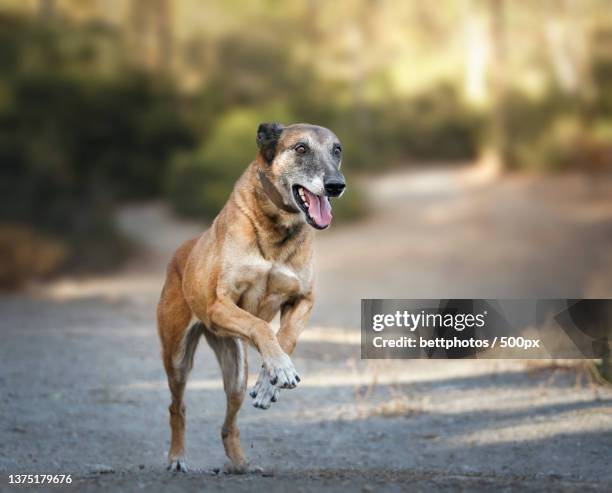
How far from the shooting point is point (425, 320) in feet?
30.6

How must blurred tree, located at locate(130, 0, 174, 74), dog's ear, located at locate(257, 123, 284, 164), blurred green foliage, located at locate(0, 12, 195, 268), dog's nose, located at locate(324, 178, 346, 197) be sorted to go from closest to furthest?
dog's nose, located at locate(324, 178, 346, 197), dog's ear, located at locate(257, 123, 284, 164), blurred green foliage, located at locate(0, 12, 195, 268), blurred tree, located at locate(130, 0, 174, 74)

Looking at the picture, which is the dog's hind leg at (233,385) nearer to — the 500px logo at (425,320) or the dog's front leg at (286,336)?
the dog's front leg at (286,336)

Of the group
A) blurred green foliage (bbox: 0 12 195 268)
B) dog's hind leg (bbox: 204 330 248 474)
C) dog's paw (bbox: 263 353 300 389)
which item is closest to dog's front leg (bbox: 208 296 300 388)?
dog's paw (bbox: 263 353 300 389)

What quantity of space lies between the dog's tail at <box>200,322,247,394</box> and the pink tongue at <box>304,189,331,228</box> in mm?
925

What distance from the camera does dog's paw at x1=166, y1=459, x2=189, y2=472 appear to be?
5.49 metres

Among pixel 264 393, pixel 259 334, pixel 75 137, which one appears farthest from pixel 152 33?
pixel 264 393

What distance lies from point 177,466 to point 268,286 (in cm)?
127

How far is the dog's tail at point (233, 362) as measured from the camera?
543 cm

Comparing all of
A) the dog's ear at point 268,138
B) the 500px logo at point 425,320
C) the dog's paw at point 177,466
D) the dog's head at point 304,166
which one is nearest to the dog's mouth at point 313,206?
the dog's head at point 304,166

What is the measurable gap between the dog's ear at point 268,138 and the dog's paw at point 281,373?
1221 mm

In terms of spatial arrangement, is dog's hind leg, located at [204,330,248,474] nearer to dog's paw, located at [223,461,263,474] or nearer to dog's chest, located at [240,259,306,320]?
dog's paw, located at [223,461,263,474]

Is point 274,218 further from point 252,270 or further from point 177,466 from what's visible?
point 177,466

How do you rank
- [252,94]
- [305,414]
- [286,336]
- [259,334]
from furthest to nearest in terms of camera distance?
[252,94] < [305,414] < [286,336] < [259,334]

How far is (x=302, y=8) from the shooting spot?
2147 centimetres
